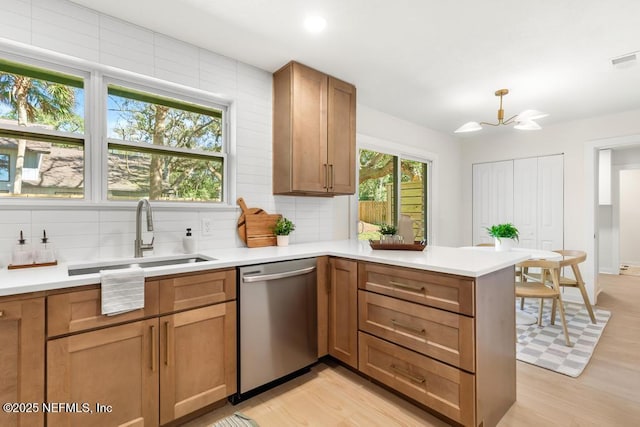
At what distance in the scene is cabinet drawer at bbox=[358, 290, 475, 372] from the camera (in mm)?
1574

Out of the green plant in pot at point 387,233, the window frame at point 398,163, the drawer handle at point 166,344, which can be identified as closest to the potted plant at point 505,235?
the window frame at point 398,163

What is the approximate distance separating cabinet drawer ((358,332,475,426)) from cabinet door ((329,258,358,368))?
82 mm

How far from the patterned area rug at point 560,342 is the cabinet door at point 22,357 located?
3.09m

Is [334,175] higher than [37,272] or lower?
higher

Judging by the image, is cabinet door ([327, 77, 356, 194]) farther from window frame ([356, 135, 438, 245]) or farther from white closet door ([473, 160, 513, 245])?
white closet door ([473, 160, 513, 245])

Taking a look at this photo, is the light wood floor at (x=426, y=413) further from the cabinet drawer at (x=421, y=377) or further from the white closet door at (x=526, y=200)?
the white closet door at (x=526, y=200)

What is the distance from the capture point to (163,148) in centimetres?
223

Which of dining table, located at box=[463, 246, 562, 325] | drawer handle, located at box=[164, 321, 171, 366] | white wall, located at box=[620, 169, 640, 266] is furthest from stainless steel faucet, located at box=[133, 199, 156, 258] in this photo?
white wall, located at box=[620, 169, 640, 266]

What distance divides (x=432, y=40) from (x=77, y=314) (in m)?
2.70

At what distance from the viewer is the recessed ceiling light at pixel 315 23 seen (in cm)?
200

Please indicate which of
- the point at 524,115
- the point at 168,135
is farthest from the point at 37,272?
the point at 524,115

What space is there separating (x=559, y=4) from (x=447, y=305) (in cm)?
191

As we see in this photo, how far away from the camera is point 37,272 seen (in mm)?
1491

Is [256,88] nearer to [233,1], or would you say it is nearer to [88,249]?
[233,1]
